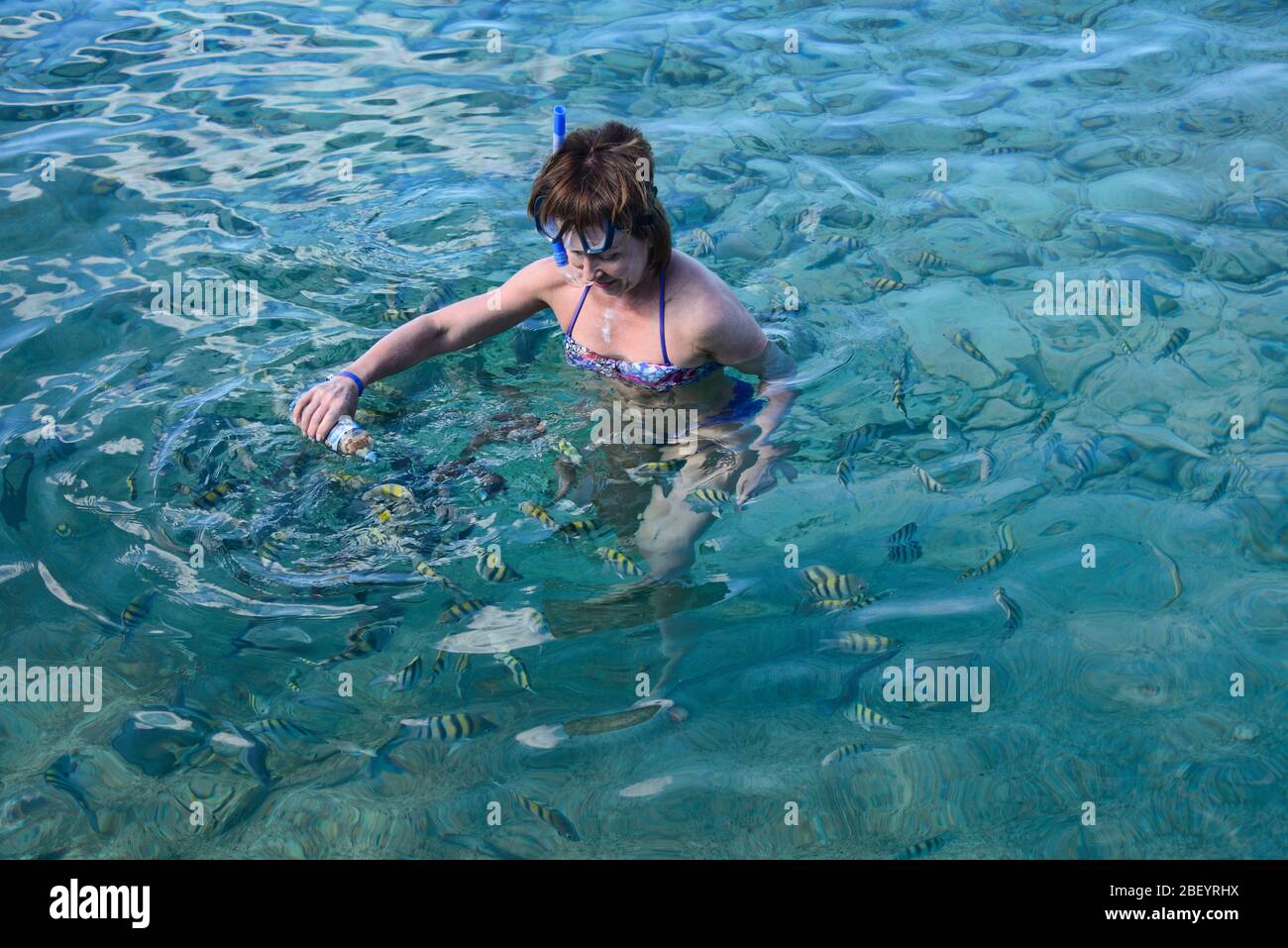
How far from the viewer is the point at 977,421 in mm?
6297

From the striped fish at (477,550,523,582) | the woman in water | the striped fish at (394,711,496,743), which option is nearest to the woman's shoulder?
the woman in water

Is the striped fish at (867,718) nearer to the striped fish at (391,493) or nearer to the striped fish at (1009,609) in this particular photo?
the striped fish at (1009,609)

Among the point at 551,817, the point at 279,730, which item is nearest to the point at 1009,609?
the point at 551,817

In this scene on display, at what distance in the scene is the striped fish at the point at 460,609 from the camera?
5070 millimetres

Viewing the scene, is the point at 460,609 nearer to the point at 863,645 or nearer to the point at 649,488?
the point at 649,488

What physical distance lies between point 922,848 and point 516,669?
1.81m

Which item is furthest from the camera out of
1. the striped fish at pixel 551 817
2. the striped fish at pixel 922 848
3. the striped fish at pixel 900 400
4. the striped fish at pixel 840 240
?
the striped fish at pixel 840 240

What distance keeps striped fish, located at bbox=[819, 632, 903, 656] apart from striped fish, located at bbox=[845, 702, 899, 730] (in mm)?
314

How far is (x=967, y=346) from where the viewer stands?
269 inches

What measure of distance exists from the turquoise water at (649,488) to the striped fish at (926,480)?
4 centimetres

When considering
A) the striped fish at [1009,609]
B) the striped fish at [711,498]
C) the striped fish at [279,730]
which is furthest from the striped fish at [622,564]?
the striped fish at [1009,609]

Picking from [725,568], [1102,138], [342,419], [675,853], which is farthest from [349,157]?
[675,853]
